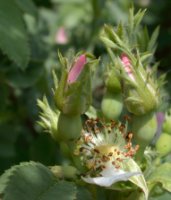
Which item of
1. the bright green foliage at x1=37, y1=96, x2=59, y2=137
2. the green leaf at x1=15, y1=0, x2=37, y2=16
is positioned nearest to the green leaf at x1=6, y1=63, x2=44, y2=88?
the green leaf at x1=15, y1=0, x2=37, y2=16

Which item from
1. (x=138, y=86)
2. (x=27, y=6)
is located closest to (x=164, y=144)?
(x=138, y=86)

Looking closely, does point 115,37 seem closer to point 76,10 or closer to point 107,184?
point 107,184

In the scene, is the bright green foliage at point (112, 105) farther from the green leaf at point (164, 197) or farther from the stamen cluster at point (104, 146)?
the green leaf at point (164, 197)

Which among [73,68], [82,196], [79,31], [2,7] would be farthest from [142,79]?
[79,31]

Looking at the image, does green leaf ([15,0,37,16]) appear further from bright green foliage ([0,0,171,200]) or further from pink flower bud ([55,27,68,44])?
pink flower bud ([55,27,68,44])

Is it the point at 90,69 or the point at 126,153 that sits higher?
the point at 90,69

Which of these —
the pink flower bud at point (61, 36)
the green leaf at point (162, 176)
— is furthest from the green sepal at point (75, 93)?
the pink flower bud at point (61, 36)

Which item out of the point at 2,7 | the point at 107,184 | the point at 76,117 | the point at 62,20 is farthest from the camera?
the point at 62,20
